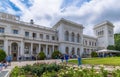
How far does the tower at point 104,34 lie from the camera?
7556 cm

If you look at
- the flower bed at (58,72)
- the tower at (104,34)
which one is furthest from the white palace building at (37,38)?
the flower bed at (58,72)

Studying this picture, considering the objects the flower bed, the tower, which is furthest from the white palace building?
the flower bed

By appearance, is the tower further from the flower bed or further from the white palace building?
the flower bed

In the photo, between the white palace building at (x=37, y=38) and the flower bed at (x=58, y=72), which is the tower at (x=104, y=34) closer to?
the white palace building at (x=37, y=38)

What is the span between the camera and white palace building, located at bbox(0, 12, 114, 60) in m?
41.8

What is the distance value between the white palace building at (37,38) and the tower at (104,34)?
7.20m

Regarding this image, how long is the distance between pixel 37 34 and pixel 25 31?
480cm

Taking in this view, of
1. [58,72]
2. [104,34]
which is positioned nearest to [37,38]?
[58,72]

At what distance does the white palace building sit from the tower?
7198 millimetres

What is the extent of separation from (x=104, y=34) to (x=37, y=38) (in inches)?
1550

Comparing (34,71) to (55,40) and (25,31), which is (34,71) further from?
(55,40)

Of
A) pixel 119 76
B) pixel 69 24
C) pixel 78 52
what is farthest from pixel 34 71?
pixel 78 52

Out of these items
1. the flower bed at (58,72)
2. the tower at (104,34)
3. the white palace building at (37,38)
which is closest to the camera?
the flower bed at (58,72)

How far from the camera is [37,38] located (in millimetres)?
49625
